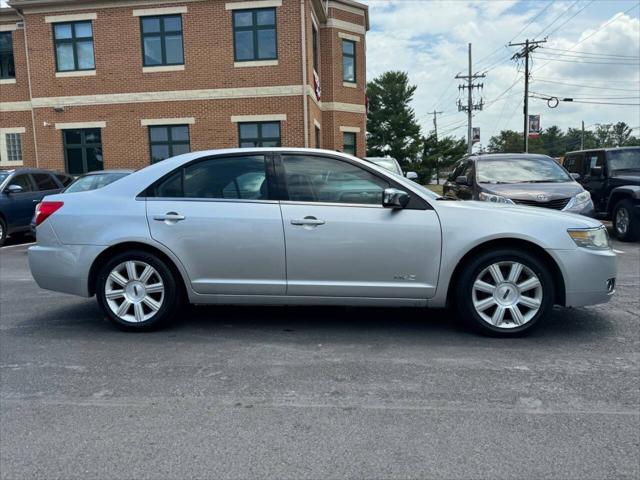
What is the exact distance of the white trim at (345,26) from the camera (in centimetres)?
2270

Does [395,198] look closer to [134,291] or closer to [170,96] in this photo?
[134,291]

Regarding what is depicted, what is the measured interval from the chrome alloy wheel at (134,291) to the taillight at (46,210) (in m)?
0.80

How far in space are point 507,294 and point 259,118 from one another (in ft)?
51.0

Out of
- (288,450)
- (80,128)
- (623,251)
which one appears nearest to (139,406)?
(288,450)

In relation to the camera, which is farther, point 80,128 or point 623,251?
point 80,128

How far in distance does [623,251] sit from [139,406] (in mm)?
8955

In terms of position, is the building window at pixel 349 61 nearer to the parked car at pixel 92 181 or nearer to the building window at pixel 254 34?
the building window at pixel 254 34

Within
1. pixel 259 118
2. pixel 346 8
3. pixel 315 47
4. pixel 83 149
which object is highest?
pixel 346 8

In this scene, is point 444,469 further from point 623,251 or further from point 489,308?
point 623,251

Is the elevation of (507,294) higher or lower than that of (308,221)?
lower

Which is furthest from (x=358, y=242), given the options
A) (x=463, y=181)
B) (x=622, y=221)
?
(x=622, y=221)

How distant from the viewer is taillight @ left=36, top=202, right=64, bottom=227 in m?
4.91

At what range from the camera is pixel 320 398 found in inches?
135

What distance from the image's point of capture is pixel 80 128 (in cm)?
1991
